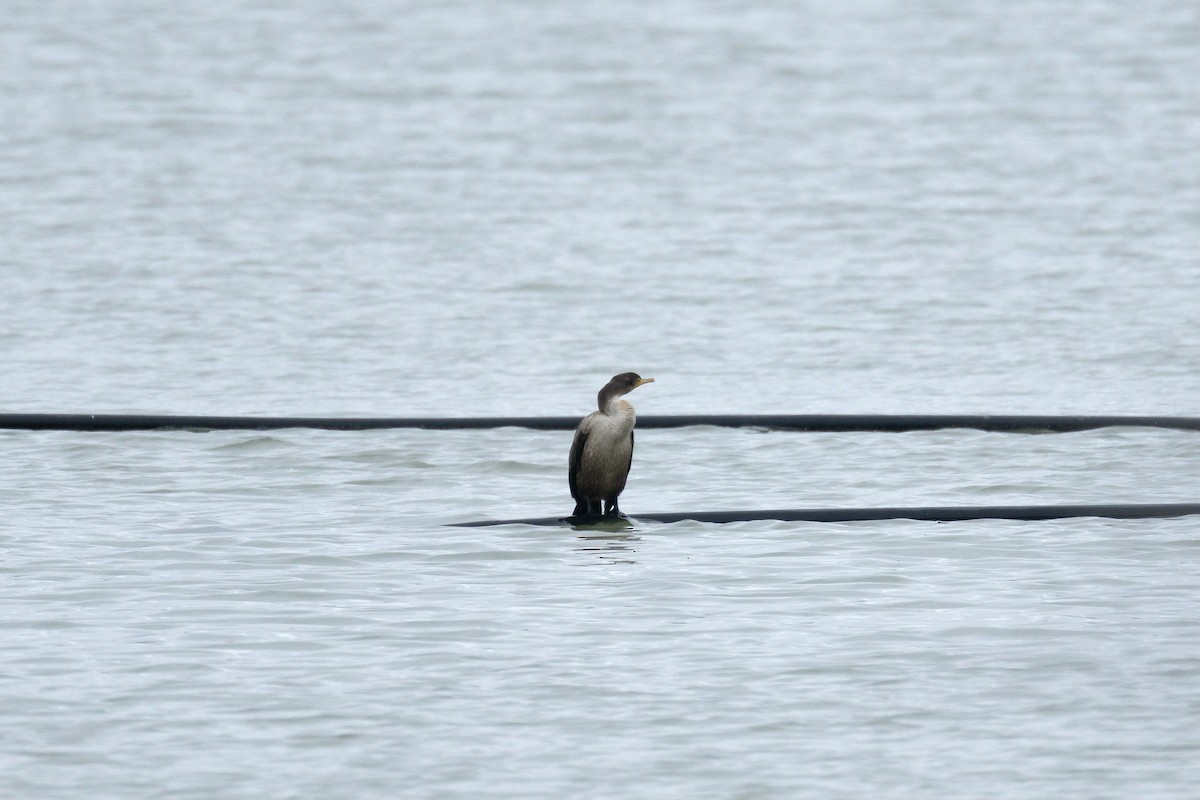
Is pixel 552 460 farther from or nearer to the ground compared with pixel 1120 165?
nearer to the ground

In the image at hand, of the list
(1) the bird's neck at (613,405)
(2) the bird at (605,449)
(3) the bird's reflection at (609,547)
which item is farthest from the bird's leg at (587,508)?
(1) the bird's neck at (613,405)

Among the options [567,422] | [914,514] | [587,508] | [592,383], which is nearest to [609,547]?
[587,508]

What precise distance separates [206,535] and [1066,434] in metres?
4.69

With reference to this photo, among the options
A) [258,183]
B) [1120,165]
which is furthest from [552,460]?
[1120,165]

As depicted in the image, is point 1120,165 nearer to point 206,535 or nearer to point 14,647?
point 206,535

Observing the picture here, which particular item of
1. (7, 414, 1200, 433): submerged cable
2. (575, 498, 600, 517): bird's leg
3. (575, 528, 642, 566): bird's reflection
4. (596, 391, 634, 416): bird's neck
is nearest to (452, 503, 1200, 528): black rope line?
(575, 498, 600, 517): bird's leg

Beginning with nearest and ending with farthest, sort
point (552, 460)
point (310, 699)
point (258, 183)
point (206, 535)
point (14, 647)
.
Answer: point (310, 699)
point (14, 647)
point (206, 535)
point (552, 460)
point (258, 183)

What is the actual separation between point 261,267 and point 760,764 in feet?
40.8

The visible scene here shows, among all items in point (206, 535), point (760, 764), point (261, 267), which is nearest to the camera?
point (760, 764)

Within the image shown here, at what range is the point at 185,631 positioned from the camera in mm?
6457

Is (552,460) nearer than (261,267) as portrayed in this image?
Yes

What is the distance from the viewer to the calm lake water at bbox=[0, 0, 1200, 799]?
557cm

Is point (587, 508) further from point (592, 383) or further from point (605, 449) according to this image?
point (592, 383)

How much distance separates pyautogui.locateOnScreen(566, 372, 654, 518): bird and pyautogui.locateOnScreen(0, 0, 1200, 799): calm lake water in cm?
19
